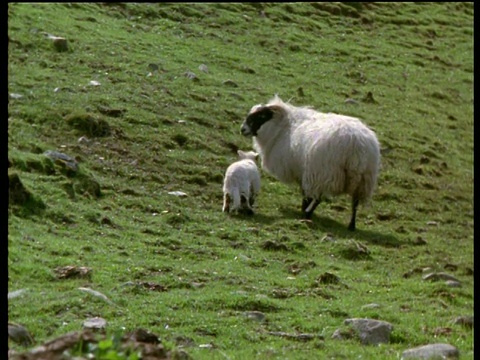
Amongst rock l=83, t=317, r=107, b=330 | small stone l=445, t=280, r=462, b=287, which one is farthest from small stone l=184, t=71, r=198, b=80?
rock l=83, t=317, r=107, b=330

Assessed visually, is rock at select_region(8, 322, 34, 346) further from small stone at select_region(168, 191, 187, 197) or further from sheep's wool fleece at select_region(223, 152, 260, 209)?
small stone at select_region(168, 191, 187, 197)

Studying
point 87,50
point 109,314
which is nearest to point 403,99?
point 87,50

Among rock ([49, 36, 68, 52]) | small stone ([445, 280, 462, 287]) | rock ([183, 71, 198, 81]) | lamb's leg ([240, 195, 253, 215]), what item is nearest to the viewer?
small stone ([445, 280, 462, 287])

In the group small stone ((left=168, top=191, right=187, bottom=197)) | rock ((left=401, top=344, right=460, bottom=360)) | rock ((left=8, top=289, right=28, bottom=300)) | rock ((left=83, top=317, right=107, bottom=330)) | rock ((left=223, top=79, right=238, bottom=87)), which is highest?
rock ((left=401, top=344, right=460, bottom=360))

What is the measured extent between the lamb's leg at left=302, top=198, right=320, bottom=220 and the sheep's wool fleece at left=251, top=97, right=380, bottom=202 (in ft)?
0.44

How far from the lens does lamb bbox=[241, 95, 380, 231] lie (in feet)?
58.2

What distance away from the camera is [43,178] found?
615 inches

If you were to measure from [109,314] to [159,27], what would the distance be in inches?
789

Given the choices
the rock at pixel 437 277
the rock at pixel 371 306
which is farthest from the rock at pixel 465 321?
the rock at pixel 437 277

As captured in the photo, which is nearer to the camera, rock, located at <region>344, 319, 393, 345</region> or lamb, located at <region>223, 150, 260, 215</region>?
rock, located at <region>344, 319, 393, 345</region>

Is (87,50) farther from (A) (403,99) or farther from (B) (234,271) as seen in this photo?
(B) (234,271)

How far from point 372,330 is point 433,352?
1.07 m

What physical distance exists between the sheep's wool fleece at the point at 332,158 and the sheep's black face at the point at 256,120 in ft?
3.88
